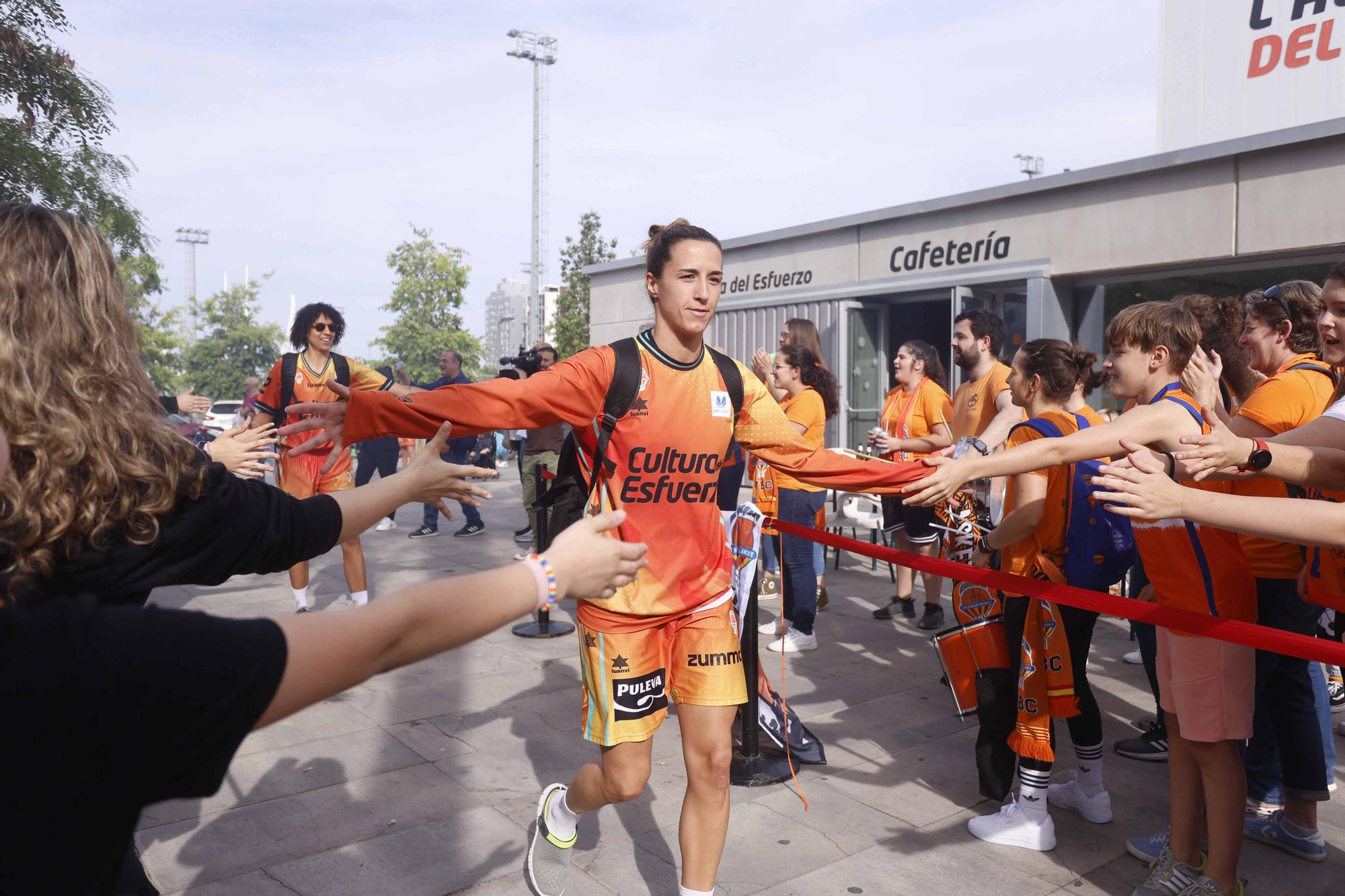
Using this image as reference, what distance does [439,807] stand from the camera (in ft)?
13.6

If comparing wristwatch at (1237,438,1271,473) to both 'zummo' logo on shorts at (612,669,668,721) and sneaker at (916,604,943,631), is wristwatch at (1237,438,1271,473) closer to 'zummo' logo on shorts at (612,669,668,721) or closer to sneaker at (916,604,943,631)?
'zummo' logo on shorts at (612,669,668,721)

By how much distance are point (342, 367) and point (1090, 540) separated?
17.1ft

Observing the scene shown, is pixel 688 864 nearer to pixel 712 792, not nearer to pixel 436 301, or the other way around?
pixel 712 792

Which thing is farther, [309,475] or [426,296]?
[426,296]

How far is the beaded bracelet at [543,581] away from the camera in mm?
1586

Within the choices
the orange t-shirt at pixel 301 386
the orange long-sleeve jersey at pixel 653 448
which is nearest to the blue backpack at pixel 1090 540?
the orange long-sleeve jersey at pixel 653 448

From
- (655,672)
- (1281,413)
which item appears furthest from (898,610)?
(655,672)

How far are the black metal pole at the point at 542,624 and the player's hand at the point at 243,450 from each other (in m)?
3.34

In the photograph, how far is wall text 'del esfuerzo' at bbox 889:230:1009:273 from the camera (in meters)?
13.4

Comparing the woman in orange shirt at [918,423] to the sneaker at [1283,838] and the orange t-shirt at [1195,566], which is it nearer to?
the sneaker at [1283,838]

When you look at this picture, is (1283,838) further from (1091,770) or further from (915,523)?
(915,523)

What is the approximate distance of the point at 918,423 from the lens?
6.95m

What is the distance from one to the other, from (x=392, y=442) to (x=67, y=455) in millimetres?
10821

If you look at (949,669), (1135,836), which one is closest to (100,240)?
(949,669)
